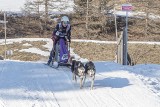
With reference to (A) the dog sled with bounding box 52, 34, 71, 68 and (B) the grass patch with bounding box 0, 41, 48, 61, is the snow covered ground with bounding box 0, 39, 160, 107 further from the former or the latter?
(B) the grass patch with bounding box 0, 41, 48, 61

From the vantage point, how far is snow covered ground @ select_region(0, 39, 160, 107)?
414 inches

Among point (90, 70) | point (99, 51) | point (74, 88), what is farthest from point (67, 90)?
point (99, 51)

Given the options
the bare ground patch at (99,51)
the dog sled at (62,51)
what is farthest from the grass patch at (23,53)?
the dog sled at (62,51)

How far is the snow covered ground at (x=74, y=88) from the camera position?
10523 millimetres

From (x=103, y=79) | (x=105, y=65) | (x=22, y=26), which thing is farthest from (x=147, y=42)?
(x=103, y=79)

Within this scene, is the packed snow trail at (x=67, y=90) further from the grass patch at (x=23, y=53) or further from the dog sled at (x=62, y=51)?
the grass patch at (x=23, y=53)

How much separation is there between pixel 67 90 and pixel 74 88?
0.33 meters

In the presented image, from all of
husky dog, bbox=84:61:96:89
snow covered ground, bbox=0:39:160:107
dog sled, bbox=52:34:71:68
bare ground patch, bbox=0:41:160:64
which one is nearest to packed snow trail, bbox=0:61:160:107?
snow covered ground, bbox=0:39:160:107

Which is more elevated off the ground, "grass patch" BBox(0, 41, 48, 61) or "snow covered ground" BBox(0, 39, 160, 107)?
"snow covered ground" BBox(0, 39, 160, 107)

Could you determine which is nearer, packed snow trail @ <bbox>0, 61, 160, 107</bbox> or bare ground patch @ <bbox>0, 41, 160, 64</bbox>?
packed snow trail @ <bbox>0, 61, 160, 107</bbox>

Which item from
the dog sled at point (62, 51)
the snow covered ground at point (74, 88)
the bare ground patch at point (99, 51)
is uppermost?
the dog sled at point (62, 51)

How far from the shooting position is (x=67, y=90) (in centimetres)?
1186

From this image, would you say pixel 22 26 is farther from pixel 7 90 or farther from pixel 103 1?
pixel 7 90

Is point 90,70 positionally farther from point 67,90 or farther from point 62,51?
point 62,51
